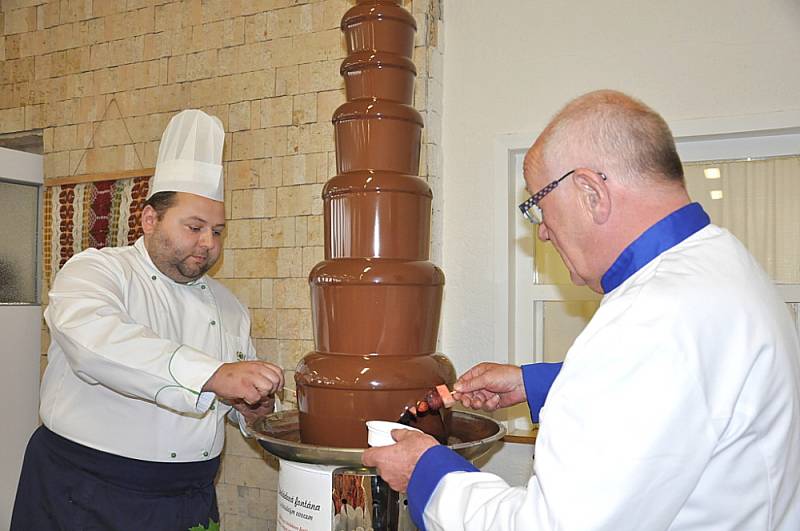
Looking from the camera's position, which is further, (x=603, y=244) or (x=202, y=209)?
(x=202, y=209)

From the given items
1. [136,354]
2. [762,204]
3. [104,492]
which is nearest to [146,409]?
[104,492]

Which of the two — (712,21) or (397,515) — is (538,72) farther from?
(397,515)

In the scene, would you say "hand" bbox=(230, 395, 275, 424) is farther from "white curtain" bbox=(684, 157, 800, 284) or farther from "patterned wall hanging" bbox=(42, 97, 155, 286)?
"white curtain" bbox=(684, 157, 800, 284)

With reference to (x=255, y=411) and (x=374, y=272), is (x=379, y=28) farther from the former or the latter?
(x=255, y=411)

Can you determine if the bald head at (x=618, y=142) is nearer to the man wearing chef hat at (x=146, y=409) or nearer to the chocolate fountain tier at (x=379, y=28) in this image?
Answer: the chocolate fountain tier at (x=379, y=28)

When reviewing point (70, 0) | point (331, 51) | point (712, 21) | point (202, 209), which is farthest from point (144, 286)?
point (712, 21)

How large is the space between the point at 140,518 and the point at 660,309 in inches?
67.7

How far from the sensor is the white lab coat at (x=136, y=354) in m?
1.86

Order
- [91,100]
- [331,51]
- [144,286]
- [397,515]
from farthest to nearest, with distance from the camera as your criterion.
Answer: [91,100]
[331,51]
[144,286]
[397,515]

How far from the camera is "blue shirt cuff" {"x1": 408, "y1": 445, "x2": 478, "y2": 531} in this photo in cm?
132

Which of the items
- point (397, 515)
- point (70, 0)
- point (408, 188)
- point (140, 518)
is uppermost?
point (70, 0)

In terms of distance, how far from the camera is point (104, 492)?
227 centimetres

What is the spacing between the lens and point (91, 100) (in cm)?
322

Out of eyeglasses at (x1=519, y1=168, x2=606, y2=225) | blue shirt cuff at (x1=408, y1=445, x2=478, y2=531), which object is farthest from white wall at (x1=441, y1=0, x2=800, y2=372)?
blue shirt cuff at (x1=408, y1=445, x2=478, y2=531)
